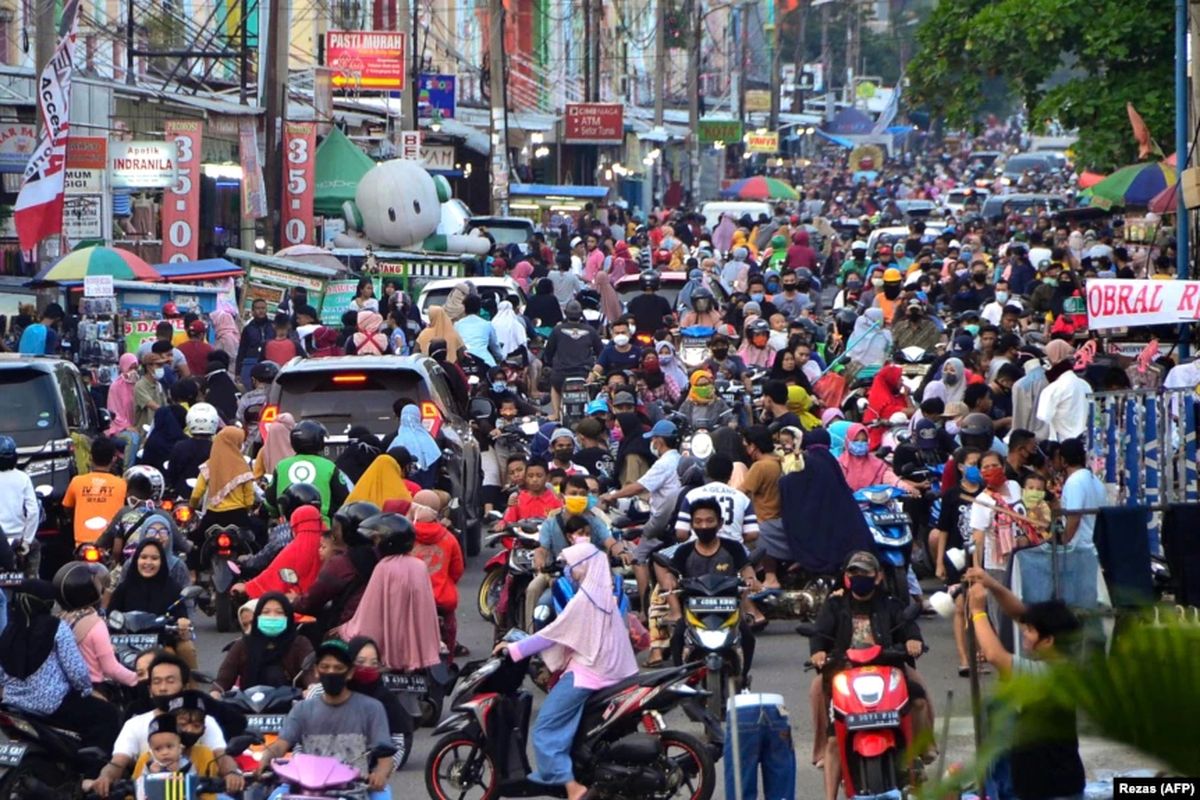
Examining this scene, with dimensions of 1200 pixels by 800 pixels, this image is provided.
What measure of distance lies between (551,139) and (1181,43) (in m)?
44.5

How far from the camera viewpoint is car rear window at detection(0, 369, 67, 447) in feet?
56.6

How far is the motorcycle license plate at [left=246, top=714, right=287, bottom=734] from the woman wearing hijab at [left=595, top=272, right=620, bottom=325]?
20.2 meters

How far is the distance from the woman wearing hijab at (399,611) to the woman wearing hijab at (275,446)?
461cm

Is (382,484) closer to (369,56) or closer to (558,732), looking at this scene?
(558,732)

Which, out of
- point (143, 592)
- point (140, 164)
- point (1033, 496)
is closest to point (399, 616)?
point (143, 592)

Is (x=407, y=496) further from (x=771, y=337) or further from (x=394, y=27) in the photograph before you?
(x=394, y=27)

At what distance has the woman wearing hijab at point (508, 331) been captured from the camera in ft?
82.1

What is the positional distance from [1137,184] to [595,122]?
112 feet

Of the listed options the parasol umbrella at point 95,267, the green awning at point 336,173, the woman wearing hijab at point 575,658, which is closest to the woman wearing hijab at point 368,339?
the parasol umbrella at point 95,267

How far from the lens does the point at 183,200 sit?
103 ft

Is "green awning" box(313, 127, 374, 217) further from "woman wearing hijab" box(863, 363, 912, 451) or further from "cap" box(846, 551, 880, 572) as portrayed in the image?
"cap" box(846, 551, 880, 572)

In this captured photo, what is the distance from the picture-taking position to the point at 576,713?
10.2 meters

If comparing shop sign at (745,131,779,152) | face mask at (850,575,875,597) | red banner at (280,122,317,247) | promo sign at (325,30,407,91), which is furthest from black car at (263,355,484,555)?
shop sign at (745,131,779,152)

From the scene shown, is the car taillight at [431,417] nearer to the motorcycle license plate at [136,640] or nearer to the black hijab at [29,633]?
the motorcycle license plate at [136,640]
